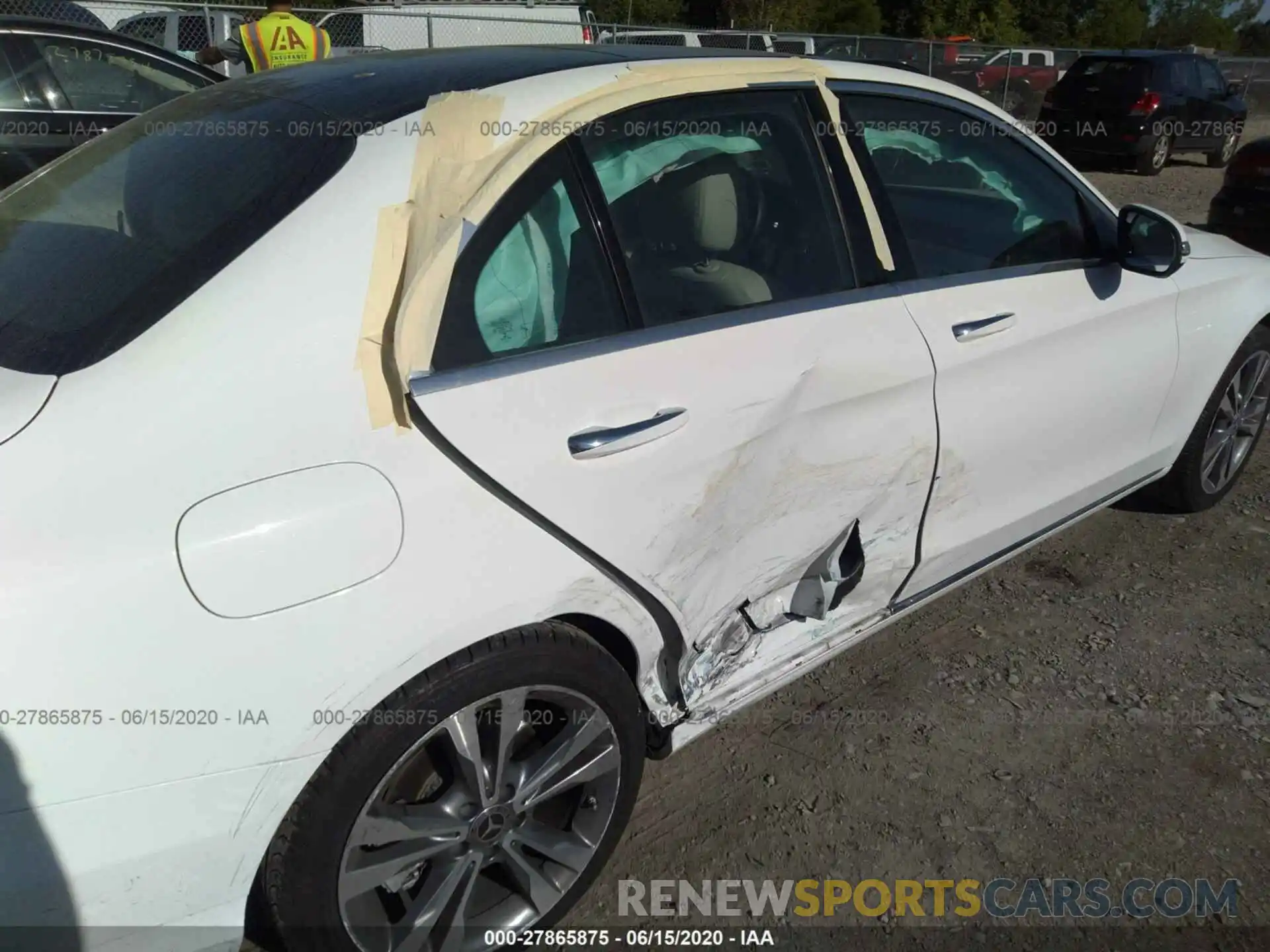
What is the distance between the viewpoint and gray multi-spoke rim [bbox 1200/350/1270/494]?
3863 millimetres

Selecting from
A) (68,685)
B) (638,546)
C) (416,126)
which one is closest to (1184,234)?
(638,546)

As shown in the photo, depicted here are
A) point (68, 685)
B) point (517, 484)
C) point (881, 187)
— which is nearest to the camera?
point (68, 685)

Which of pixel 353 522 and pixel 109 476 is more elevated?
pixel 109 476


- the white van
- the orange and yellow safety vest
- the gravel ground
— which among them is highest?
the orange and yellow safety vest

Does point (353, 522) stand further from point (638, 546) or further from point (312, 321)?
point (638, 546)

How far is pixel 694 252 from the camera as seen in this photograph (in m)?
2.30

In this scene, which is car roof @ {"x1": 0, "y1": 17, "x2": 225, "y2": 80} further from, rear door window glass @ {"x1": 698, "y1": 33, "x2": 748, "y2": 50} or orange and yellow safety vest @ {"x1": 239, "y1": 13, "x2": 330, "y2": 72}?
rear door window glass @ {"x1": 698, "y1": 33, "x2": 748, "y2": 50}

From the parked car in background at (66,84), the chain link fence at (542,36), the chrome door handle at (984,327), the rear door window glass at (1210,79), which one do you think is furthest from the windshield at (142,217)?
the rear door window glass at (1210,79)

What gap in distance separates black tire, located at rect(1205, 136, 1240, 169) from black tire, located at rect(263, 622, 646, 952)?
16426mm

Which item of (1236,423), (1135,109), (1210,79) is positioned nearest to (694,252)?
(1236,423)

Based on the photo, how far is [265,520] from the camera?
156 centimetres

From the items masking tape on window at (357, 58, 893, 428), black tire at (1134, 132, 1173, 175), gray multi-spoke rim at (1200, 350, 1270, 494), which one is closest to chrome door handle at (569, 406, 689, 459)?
masking tape on window at (357, 58, 893, 428)

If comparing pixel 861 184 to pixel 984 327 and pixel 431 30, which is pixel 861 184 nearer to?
pixel 984 327

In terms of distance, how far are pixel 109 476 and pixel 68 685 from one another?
12.2 inches
